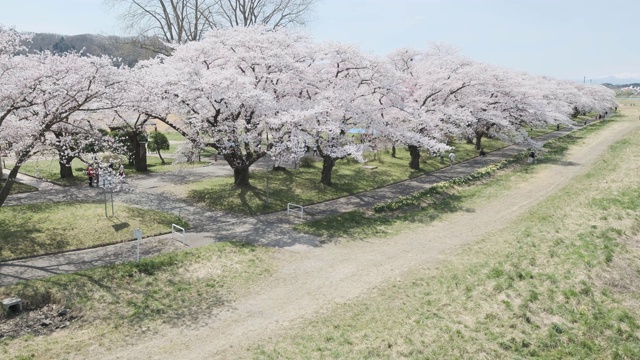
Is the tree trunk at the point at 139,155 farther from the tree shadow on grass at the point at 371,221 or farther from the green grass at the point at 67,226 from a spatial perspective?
the tree shadow on grass at the point at 371,221

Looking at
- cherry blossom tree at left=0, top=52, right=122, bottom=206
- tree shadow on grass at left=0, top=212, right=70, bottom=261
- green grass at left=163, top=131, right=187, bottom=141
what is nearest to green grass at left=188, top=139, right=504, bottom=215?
tree shadow on grass at left=0, top=212, right=70, bottom=261

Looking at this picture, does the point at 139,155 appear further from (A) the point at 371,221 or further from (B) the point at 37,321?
(B) the point at 37,321

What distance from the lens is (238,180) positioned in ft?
79.6

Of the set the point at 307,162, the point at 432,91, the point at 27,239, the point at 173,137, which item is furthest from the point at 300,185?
the point at 173,137

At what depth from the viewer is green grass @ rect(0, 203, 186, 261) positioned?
48.2 feet

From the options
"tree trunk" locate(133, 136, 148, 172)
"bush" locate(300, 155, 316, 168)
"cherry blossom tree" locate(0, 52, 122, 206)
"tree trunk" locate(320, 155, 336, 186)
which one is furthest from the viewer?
"bush" locate(300, 155, 316, 168)

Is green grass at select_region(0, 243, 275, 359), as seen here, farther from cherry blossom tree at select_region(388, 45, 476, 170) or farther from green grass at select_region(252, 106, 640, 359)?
cherry blossom tree at select_region(388, 45, 476, 170)

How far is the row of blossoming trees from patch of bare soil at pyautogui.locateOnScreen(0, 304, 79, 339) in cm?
550

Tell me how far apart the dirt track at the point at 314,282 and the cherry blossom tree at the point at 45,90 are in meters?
8.32

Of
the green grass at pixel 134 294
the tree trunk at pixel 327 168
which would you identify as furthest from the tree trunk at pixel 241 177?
the green grass at pixel 134 294

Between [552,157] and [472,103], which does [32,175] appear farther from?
[552,157]

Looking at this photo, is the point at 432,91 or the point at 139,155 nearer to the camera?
the point at 139,155

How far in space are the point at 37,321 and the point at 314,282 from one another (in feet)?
25.7

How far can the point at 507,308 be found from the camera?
478 inches
